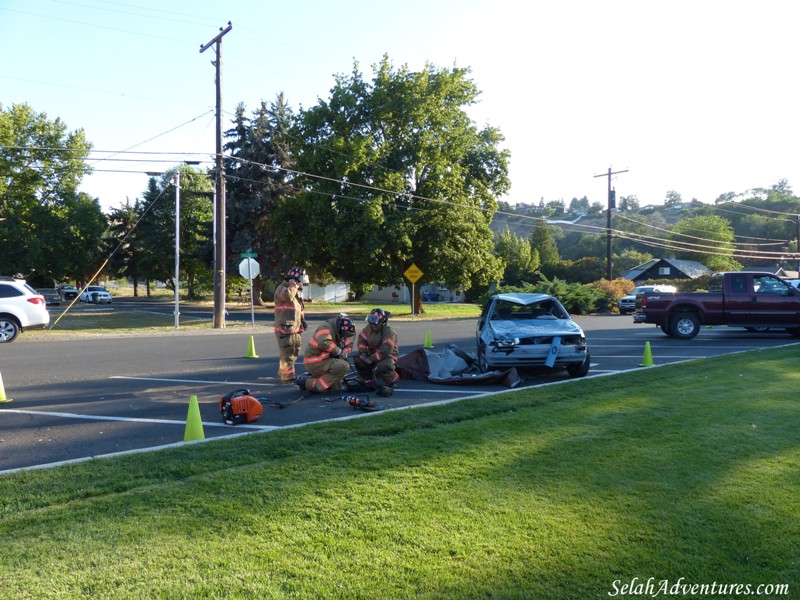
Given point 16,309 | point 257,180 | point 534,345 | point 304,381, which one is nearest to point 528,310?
point 534,345

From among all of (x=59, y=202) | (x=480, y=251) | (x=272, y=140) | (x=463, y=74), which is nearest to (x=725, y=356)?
(x=480, y=251)

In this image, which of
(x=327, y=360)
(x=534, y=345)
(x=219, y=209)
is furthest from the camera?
(x=219, y=209)

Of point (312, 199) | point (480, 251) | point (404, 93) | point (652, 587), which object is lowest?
point (652, 587)

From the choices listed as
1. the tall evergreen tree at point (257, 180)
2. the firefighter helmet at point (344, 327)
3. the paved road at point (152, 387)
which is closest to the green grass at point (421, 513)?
the paved road at point (152, 387)

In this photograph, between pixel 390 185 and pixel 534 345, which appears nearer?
pixel 534 345

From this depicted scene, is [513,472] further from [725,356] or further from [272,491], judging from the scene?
[725,356]

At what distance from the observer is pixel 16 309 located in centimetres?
1875

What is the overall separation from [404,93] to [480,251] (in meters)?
10.3

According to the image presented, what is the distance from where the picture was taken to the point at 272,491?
15.7 feet

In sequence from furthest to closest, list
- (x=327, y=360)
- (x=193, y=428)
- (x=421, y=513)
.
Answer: (x=327, y=360)
(x=193, y=428)
(x=421, y=513)

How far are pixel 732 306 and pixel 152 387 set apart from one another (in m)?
15.9

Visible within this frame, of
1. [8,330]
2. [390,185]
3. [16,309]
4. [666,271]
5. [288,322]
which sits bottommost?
[8,330]

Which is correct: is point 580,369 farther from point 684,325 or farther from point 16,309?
point 16,309

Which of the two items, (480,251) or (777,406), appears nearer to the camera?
(777,406)
